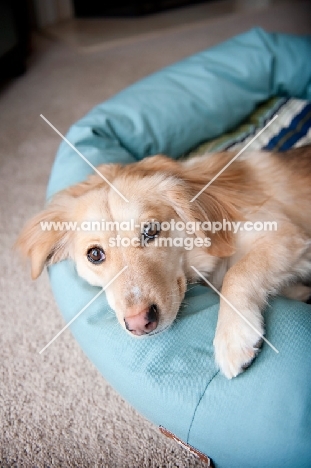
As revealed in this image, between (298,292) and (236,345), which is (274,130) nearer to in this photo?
(298,292)

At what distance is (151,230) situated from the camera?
1371mm

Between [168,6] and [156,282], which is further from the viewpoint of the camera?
[168,6]

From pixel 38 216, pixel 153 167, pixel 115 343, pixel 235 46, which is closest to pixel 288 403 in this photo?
pixel 115 343

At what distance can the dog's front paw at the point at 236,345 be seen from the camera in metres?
1.17

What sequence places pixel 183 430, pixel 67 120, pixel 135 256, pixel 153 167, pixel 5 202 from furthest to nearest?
pixel 67 120 < pixel 5 202 < pixel 153 167 < pixel 135 256 < pixel 183 430

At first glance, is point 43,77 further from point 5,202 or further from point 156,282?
point 156,282

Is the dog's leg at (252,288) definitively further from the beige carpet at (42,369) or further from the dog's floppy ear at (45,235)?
the dog's floppy ear at (45,235)

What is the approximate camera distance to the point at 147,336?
1.29m

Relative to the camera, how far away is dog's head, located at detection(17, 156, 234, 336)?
4.15ft

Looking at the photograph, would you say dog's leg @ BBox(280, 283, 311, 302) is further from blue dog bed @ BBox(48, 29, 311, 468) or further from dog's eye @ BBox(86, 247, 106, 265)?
dog's eye @ BBox(86, 247, 106, 265)

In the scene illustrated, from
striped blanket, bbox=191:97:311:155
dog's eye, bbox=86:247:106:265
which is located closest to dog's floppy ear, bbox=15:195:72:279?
dog's eye, bbox=86:247:106:265

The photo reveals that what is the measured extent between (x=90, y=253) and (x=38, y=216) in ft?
0.94

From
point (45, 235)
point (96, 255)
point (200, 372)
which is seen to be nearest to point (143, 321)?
point (200, 372)

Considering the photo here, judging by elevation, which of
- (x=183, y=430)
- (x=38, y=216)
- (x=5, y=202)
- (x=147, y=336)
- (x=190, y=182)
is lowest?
(x=5, y=202)
